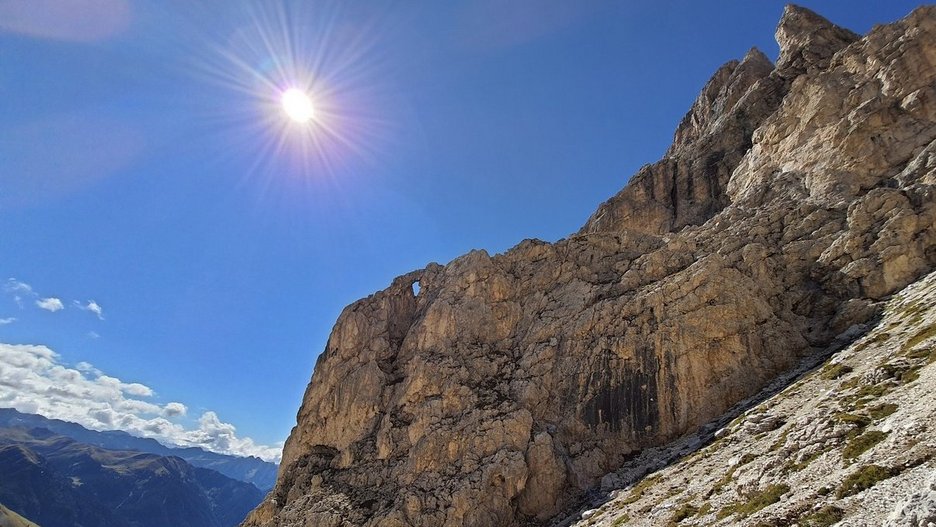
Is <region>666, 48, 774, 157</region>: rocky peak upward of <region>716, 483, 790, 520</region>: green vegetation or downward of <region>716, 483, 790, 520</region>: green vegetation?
upward

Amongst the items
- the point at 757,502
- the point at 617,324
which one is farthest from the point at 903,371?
the point at 617,324

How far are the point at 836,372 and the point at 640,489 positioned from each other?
22.8 m

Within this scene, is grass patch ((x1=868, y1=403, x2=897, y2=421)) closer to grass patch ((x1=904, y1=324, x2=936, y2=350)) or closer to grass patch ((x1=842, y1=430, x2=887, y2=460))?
grass patch ((x1=842, y1=430, x2=887, y2=460))

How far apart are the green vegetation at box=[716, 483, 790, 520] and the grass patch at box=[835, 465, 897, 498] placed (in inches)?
173

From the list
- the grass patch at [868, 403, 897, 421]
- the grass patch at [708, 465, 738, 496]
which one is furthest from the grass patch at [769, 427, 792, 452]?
the grass patch at [868, 403, 897, 421]

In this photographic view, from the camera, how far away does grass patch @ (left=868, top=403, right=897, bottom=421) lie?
34562 millimetres

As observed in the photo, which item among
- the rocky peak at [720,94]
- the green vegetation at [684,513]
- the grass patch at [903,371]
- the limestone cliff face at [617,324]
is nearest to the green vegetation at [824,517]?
the green vegetation at [684,513]

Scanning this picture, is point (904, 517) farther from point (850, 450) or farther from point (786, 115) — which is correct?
point (786, 115)

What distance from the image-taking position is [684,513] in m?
38.7

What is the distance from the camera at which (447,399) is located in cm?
8156

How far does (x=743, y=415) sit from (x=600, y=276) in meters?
39.0

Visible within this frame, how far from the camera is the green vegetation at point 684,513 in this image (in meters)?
38.1

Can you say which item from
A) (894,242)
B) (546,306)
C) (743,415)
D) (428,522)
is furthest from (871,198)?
(428,522)

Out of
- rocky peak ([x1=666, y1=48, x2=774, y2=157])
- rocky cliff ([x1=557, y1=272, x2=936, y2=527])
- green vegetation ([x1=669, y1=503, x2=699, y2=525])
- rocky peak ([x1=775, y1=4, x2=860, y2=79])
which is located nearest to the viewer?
rocky cliff ([x1=557, y1=272, x2=936, y2=527])
